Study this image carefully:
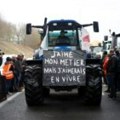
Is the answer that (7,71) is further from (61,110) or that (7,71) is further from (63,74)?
(61,110)

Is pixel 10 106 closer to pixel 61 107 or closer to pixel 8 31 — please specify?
pixel 61 107

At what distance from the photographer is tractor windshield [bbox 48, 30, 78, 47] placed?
17953 mm

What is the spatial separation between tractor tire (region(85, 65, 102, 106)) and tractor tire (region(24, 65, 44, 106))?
146cm

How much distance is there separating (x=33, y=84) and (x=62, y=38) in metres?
3.11

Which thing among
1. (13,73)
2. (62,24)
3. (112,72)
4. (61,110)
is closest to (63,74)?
(61,110)

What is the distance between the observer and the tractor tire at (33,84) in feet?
51.0

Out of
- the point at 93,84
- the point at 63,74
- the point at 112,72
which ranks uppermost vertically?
the point at 63,74

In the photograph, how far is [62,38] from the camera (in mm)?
18078

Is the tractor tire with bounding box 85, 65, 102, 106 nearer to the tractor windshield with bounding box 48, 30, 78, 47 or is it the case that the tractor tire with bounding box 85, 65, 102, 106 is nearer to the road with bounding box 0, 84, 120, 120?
the road with bounding box 0, 84, 120, 120

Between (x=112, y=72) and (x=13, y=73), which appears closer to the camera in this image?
(x=112, y=72)

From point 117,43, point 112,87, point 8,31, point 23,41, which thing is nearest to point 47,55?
point 112,87

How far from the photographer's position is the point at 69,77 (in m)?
15.7

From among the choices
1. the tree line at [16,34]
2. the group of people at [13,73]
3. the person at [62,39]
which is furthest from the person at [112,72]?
the tree line at [16,34]

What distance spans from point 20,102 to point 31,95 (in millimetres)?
2017
